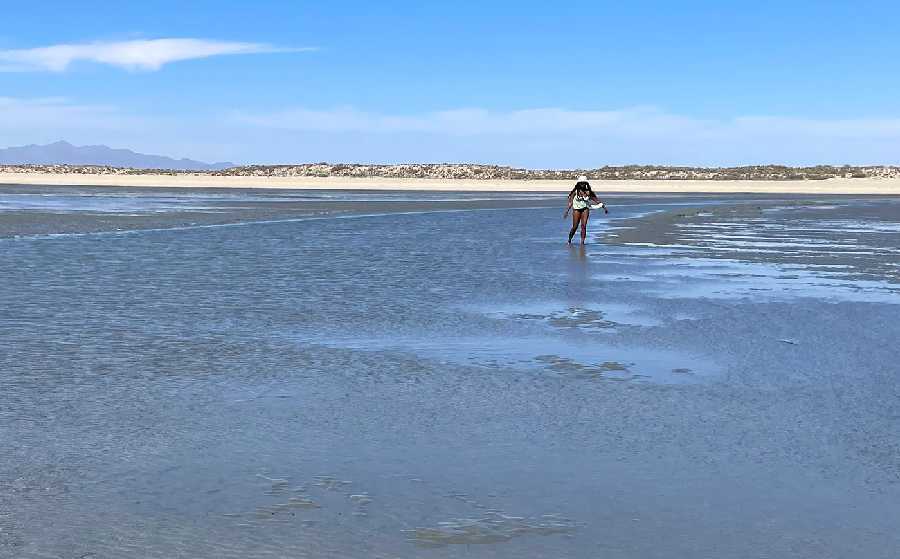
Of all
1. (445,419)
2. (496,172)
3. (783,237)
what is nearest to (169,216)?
(783,237)

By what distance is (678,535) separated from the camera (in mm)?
5570

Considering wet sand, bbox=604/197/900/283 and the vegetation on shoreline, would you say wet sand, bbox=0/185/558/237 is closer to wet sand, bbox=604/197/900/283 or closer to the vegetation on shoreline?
wet sand, bbox=604/197/900/283

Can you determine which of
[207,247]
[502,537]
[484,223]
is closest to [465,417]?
[502,537]

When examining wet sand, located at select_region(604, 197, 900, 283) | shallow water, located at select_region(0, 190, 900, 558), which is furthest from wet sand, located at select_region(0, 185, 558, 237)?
shallow water, located at select_region(0, 190, 900, 558)

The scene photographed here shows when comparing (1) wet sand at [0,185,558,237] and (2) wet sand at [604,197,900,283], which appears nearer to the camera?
(2) wet sand at [604,197,900,283]

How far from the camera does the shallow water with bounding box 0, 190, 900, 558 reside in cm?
564

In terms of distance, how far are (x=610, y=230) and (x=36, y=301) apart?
21.2m

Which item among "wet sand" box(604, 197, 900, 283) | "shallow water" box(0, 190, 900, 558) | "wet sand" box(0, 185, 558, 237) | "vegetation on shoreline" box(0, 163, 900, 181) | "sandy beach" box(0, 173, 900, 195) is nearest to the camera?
"shallow water" box(0, 190, 900, 558)

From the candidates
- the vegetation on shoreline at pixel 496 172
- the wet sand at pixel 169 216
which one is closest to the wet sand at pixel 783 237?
the wet sand at pixel 169 216

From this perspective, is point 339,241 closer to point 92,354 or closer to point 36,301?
point 36,301

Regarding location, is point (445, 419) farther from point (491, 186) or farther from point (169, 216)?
point (491, 186)

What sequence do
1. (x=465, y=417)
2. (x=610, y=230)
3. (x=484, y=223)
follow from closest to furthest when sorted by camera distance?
(x=465, y=417) → (x=610, y=230) → (x=484, y=223)

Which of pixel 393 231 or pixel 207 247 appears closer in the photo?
pixel 207 247

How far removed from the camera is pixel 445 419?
26.7 feet
